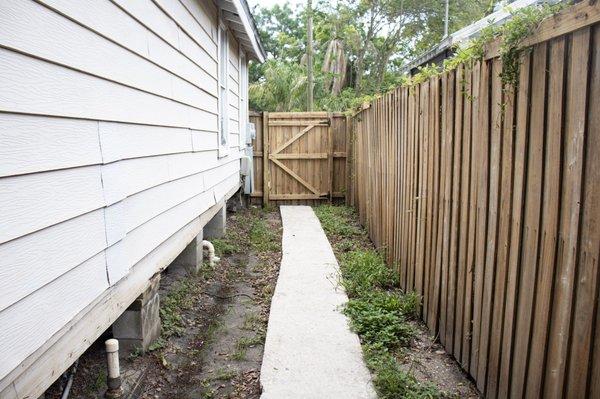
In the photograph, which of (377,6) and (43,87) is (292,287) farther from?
(377,6)

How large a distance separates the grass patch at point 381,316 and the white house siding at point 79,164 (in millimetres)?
1686

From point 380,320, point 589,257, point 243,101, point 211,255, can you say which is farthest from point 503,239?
point 243,101

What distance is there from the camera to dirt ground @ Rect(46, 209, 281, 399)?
3.19 m

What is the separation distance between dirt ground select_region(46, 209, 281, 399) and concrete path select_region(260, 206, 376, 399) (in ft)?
0.53

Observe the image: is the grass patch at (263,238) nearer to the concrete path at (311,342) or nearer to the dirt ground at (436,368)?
the concrete path at (311,342)

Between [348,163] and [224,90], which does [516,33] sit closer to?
[224,90]

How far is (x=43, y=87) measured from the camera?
196 cm

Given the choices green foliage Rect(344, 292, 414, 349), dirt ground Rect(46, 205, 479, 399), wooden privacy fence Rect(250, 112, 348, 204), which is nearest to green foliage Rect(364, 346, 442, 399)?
dirt ground Rect(46, 205, 479, 399)

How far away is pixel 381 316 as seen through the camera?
3990mm

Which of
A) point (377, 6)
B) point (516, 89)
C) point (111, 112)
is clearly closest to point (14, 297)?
point (111, 112)

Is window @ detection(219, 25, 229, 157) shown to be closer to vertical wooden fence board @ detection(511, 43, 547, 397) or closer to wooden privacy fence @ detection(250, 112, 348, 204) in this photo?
wooden privacy fence @ detection(250, 112, 348, 204)

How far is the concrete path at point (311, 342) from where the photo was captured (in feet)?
9.91

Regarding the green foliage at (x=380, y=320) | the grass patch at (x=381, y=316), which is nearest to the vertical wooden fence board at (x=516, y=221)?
the grass patch at (x=381, y=316)

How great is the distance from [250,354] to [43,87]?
8.19ft
